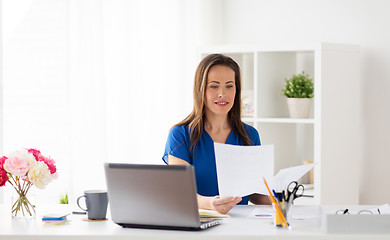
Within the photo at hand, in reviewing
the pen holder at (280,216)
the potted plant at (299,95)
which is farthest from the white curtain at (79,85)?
the pen holder at (280,216)

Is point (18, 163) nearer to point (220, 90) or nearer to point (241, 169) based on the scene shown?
point (241, 169)

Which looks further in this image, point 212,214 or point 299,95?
point 299,95

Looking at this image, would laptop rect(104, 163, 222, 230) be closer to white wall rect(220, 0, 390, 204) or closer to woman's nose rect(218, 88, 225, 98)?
woman's nose rect(218, 88, 225, 98)

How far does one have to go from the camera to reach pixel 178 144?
2576 mm

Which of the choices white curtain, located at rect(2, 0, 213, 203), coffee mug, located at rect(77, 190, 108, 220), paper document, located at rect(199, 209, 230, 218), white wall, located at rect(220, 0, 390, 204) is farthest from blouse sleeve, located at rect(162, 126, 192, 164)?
white wall, located at rect(220, 0, 390, 204)

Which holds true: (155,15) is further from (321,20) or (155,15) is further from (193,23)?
(321,20)

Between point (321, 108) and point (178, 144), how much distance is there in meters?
1.29

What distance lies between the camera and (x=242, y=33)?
4.46 m

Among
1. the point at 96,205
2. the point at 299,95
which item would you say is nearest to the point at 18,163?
the point at 96,205

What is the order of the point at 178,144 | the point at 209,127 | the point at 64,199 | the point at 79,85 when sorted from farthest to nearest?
the point at 64,199
the point at 79,85
the point at 209,127
the point at 178,144

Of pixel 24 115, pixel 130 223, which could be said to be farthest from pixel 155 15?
pixel 130 223

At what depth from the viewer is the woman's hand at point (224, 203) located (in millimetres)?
2121

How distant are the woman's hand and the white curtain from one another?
5.08ft

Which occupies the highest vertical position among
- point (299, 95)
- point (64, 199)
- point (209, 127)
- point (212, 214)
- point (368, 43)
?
point (368, 43)
